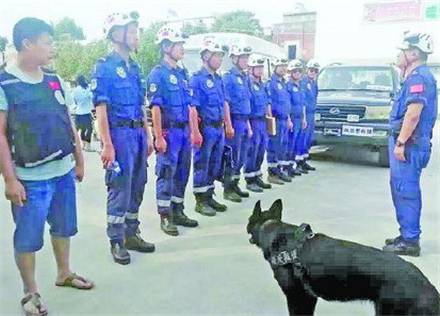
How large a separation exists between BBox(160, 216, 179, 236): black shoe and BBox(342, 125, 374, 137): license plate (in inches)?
195

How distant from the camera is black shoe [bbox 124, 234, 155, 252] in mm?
4102

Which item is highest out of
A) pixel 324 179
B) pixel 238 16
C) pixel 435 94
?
pixel 238 16

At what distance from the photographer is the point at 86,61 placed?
25625mm

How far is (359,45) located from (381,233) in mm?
19802

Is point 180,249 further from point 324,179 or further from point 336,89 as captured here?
point 336,89

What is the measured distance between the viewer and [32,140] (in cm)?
285

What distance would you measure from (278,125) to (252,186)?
3.57 ft

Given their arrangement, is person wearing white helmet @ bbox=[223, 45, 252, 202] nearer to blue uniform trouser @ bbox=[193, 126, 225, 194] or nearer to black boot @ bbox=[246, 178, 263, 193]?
black boot @ bbox=[246, 178, 263, 193]

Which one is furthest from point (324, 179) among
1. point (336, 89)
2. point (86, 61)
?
point (86, 61)

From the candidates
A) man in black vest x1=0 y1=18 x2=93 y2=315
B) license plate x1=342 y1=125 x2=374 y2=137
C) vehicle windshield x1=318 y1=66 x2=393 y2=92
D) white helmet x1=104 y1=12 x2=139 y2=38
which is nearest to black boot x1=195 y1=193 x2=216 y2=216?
white helmet x1=104 y1=12 x2=139 y2=38

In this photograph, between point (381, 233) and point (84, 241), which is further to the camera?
point (381, 233)

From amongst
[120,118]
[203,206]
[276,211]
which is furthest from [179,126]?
[276,211]

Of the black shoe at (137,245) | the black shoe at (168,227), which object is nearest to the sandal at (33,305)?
the black shoe at (137,245)

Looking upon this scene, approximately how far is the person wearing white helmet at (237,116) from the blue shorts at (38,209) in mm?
3051
